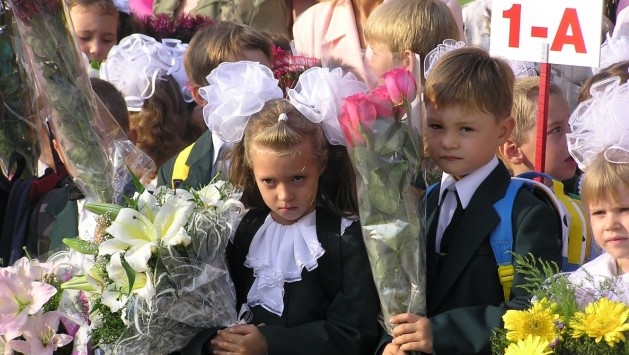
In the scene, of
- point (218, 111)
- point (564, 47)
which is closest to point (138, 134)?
point (218, 111)

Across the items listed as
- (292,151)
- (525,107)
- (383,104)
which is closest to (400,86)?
(383,104)

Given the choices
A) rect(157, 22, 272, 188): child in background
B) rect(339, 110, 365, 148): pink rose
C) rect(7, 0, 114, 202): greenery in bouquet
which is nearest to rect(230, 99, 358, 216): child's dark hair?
rect(339, 110, 365, 148): pink rose

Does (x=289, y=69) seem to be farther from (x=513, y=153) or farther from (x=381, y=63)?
(x=513, y=153)

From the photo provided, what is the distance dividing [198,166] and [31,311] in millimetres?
1142

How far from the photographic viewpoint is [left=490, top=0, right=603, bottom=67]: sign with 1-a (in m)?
4.88

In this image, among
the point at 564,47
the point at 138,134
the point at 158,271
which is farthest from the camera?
the point at 138,134

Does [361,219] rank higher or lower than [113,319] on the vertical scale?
higher

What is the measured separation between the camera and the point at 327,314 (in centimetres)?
409

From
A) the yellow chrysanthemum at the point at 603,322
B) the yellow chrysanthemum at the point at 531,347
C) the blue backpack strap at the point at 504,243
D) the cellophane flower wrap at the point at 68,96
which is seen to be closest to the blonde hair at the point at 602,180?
the blue backpack strap at the point at 504,243

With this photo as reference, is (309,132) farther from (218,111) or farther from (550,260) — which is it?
(550,260)

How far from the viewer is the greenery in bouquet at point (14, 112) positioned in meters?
4.45

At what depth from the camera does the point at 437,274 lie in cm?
405

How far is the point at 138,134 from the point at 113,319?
2.21 m

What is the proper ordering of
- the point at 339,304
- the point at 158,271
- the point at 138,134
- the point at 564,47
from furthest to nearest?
the point at 138,134
the point at 564,47
the point at 339,304
the point at 158,271
